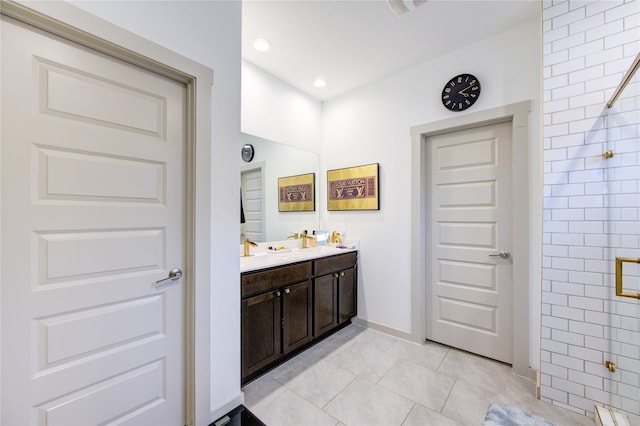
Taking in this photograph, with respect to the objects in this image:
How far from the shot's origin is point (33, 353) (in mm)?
1070

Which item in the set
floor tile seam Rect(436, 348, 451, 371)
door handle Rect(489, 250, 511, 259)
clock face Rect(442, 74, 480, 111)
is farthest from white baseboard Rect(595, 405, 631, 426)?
clock face Rect(442, 74, 480, 111)

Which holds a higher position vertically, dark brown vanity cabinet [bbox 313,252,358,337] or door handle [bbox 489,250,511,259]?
door handle [bbox 489,250,511,259]

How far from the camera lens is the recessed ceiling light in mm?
2221

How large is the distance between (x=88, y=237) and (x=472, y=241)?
269 cm

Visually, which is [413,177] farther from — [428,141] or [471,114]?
[471,114]

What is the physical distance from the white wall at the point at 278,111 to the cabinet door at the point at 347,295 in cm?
156

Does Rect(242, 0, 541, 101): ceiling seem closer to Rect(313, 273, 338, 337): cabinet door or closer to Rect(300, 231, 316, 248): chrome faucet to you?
Rect(300, 231, 316, 248): chrome faucet

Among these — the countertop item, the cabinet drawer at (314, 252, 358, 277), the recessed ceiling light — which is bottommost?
the cabinet drawer at (314, 252, 358, 277)

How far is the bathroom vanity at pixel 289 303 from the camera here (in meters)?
1.91

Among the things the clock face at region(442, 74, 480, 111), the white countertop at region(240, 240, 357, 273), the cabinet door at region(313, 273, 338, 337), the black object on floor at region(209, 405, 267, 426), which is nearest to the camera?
the black object on floor at region(209, 405, 267, 426)

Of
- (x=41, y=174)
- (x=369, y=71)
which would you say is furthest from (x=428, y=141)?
(x=41, y=174)

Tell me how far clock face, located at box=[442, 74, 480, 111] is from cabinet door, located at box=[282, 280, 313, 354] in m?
2.07

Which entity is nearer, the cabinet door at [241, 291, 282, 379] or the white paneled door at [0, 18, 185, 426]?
the white paneled door at [0, 18, 185, 426]

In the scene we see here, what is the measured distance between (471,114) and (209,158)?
2175 mm
